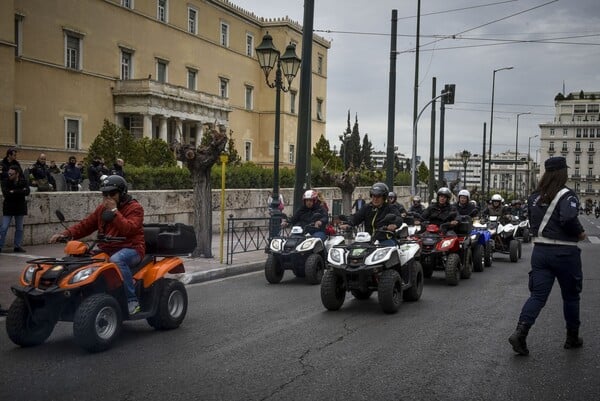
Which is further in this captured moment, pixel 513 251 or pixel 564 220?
pixel 513 251

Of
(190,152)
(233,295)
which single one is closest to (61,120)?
(190,152)

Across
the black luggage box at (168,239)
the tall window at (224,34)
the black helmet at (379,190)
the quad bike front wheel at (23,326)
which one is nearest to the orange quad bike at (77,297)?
the quad bike front wheel at (23,326)

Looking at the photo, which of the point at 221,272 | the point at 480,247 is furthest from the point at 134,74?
the point at 480,247

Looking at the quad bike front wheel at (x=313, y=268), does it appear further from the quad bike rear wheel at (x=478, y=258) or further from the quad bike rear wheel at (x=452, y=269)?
the quad bike rear wheel at (x=478, y=258)

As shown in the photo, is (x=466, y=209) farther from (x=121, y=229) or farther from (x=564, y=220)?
(x=121, y=229)

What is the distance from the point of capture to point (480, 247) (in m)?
14.5

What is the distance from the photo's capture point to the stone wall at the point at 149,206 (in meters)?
15.8

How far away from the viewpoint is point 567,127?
15525cm

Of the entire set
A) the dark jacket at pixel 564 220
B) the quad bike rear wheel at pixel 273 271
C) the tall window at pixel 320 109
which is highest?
the tall window at pixel 320 109

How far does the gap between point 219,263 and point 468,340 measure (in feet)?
25.0

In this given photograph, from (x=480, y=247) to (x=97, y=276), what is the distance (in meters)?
9.65

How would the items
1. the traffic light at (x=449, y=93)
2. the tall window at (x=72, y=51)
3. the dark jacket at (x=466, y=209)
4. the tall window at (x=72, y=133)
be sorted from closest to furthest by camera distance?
1. the dark jacket at (x=466, y=209)
2. the traffic light at (x=449, y=93)
3. the tall window at (x=72, y=51)
4. the tall window at (x=72, y=133)

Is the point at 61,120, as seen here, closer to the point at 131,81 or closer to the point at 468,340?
the point at 131,81

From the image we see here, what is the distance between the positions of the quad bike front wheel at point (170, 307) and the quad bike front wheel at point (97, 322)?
0.78 m
